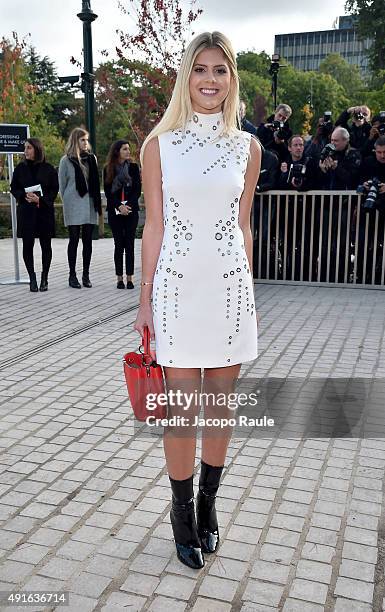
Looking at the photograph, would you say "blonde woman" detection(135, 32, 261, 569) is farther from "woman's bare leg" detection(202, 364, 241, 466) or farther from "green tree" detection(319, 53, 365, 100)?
"green tree" detection(319, 53, 365, 100)

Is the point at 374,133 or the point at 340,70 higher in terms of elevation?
the point at 340,70

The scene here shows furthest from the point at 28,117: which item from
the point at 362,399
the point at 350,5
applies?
the point at 362,399

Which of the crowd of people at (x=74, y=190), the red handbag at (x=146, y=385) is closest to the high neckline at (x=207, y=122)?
the red handbag at (x=146, y=385)

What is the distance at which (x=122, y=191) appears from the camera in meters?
9.27

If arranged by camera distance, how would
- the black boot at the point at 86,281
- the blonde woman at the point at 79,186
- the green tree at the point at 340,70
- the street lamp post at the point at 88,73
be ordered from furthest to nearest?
the green tree at the point at 340,70
the street lamp post at the point at 88,73
the black boot at the point at 86,281
the blonde woman at the point at 79,186

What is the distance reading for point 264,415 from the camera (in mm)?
4773

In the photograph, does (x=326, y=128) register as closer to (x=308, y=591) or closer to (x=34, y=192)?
(x=34, y=192)

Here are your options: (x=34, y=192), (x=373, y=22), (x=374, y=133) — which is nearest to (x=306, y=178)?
(x=374, y=133)

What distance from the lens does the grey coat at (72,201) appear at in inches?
363

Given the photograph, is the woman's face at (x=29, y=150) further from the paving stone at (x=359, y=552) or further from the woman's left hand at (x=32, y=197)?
the paving stone at (x=359, y=552)

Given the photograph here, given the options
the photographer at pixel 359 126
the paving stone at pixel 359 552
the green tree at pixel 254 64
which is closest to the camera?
the paving stone at pixel 359 552

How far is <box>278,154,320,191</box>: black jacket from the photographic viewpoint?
383 inches

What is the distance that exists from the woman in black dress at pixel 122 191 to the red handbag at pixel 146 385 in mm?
6584

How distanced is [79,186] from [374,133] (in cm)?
428
